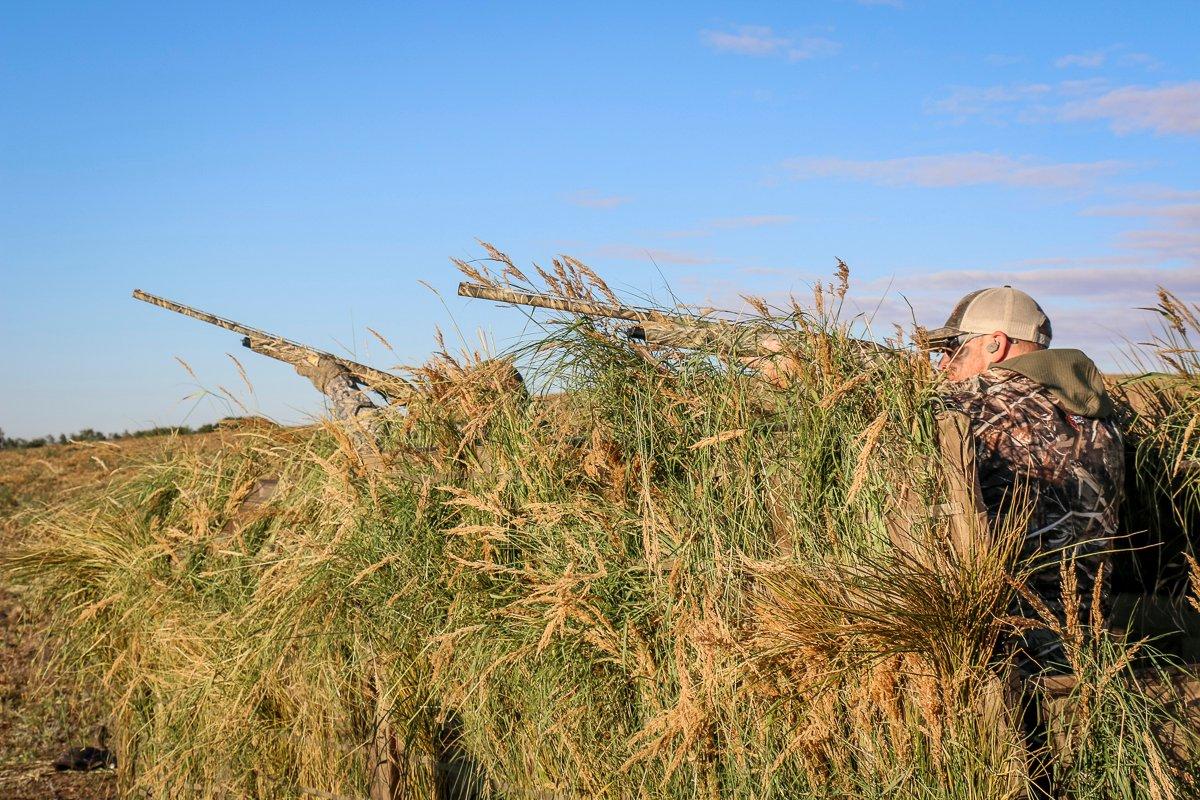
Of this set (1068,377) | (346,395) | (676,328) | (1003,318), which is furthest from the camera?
(346,395)

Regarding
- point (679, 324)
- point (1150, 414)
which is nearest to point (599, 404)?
point (679, 324)

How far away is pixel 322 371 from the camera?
8016mm

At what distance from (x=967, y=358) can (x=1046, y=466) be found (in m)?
0.88

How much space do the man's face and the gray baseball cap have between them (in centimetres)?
6

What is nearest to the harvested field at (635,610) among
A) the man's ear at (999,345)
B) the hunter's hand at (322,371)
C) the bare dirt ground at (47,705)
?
the man's ear at (999,345)

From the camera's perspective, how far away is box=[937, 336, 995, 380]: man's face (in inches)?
179

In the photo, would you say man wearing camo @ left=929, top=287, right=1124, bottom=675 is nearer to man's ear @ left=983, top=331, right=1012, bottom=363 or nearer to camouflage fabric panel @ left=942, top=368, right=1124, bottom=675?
camouflage fabric panel @ left=942, top=368, right=1124, bottom=675

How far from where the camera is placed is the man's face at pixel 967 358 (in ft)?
14.9

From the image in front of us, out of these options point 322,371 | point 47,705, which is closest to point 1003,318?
point 322,371

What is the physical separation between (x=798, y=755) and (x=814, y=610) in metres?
0.65

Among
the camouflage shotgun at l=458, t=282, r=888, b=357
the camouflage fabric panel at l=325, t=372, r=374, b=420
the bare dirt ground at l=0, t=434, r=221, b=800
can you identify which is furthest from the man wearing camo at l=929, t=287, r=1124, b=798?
the bare dirt ground at l=0, t=434, r=221, b=800

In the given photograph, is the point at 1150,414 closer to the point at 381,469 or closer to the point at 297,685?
the point at 381,469

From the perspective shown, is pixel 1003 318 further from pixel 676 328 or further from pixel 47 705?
pixel 47 705

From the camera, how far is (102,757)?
7.62m
